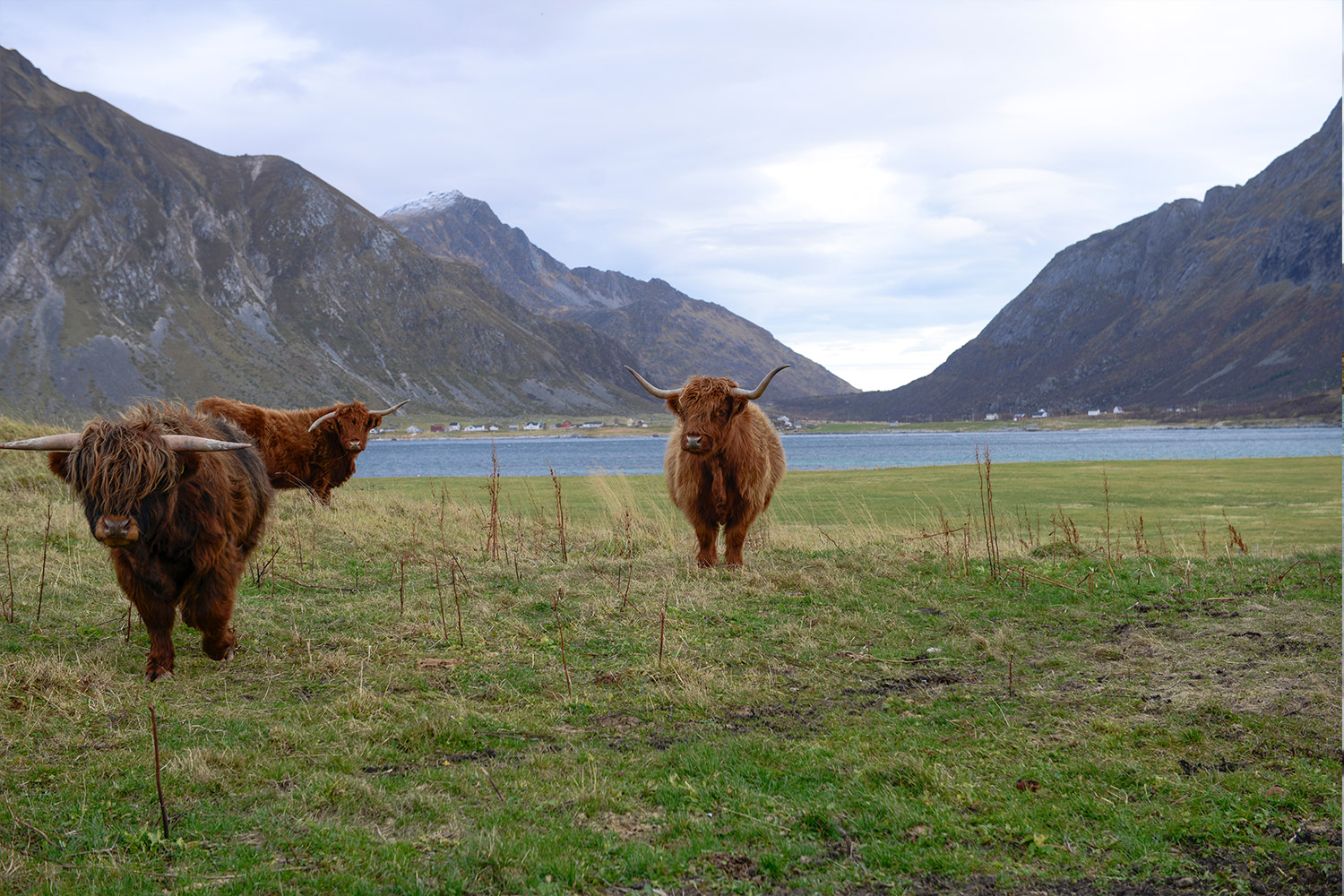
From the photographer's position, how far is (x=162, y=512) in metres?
5.84

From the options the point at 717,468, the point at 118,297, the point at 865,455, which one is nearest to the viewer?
the point at 717,468

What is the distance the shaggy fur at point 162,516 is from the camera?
5621 millimetres

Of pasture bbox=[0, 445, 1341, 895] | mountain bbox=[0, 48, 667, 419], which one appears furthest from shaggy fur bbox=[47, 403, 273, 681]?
mountain bbox=[0, 48, 667, 419]

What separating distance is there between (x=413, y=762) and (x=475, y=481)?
28.4 m

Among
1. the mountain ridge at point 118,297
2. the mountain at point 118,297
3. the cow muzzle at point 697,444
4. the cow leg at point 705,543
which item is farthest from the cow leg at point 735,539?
the mountain ridge at point 118,297

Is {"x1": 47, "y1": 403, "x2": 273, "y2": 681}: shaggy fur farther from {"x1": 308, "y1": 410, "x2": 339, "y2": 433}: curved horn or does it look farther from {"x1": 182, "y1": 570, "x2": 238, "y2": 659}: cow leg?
{"x1": 308, "y1": 410, "x2": 339, "y2": 433}: curved horn

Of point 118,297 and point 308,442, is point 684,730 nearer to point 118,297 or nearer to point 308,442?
point 308,442

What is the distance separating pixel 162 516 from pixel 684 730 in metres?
3.86

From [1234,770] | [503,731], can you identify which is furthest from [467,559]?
[1234,770]

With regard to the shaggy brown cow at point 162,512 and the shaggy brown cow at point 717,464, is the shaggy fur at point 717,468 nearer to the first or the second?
the shaggy brown cow at point 717,464

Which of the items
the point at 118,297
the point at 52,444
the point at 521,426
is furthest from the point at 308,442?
the point at 118,297

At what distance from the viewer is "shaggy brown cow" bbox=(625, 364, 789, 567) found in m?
9.98

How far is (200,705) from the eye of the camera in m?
5.45

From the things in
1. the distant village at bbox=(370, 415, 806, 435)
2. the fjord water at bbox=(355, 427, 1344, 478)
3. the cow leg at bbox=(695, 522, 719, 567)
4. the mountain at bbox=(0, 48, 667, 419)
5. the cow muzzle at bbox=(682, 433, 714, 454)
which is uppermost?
the mountain at bbox=(0, 48, 667, 419)
